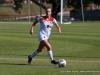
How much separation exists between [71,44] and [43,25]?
8934 mm

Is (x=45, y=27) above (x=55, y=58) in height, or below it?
above

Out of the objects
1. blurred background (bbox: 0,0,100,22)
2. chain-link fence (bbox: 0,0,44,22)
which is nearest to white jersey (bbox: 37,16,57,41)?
blurred background (bbox: 0,0,100,22)

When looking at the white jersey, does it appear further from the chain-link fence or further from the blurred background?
the chain-link fence

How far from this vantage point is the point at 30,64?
17.6 m

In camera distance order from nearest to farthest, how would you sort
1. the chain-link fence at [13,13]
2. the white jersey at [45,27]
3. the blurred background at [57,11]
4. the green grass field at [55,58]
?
the green grass field at [55,58], the white jersey at [45,27], the blurred background at [57,11], the chain-link fence at [13,13]

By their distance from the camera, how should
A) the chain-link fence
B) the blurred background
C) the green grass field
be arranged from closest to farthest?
1. the green grass field
2. the blurred background
3. the chain-link fence

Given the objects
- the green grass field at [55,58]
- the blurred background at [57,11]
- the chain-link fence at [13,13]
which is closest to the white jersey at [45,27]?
the green grass field at [55,58]

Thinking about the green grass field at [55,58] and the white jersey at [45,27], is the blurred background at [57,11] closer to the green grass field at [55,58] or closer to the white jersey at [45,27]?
the green grass field at [55,58]

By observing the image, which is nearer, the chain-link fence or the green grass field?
the green grass field

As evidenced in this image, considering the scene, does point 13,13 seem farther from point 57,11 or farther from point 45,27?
point 45,27

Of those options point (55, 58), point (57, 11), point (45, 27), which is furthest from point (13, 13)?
point (45, 27)

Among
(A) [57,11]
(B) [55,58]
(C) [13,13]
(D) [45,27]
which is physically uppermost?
(D) [45,27]

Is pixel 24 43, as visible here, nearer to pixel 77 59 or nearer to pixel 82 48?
pixel 82 48

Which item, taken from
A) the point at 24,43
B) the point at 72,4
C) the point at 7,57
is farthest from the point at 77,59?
the point at 72,4
